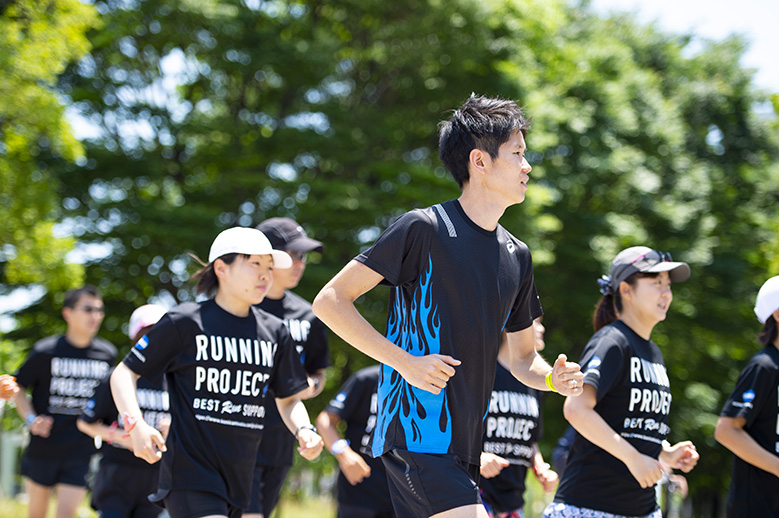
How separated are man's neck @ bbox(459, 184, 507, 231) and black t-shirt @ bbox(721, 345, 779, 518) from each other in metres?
2.85

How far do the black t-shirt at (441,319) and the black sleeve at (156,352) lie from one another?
1716 mm

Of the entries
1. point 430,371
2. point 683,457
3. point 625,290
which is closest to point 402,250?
point 430,371

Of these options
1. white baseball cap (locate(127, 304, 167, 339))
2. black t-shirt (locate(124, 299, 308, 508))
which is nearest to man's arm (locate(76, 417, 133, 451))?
white baseball cap (locate(127, 304, 167, 339))

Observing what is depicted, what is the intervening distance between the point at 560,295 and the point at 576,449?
52.4 ft

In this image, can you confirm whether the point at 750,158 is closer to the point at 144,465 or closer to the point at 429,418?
the point at 144,465

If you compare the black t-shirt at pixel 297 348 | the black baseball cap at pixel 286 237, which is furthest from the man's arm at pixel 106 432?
the black baseball cap at pixel 286 237

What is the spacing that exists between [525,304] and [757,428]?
2.62 meters

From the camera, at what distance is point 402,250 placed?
3.61 metres

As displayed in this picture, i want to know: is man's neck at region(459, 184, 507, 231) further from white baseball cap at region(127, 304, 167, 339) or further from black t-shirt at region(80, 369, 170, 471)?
black t-shirt at region(80, 369, 170, 471)

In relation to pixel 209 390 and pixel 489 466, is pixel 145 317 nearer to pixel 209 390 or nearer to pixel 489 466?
pixel 209 390

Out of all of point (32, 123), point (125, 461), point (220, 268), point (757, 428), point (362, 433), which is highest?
point (32, 123)

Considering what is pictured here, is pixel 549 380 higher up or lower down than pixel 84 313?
lower down

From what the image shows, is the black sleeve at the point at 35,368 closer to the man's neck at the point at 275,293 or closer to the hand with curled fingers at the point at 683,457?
the man's neck at the point at 275,293

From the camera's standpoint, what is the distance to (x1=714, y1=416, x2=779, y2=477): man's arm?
548 centimetres
